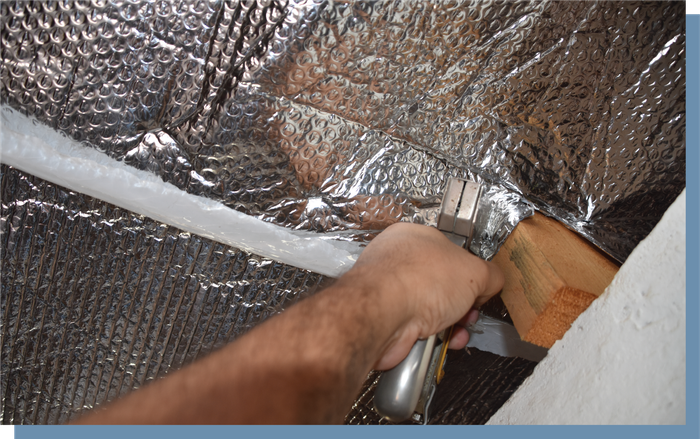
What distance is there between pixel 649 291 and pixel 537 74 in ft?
0.97

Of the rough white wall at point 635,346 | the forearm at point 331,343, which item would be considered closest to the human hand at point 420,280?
the forearm at point 331,343

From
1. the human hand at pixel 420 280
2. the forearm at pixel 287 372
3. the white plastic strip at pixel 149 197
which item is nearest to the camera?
the forearm at pixel 287 372

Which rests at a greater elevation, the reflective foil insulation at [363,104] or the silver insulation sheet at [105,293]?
the reflective foil insulation at [363,104]

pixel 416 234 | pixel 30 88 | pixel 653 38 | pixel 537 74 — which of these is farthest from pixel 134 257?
pixel 653 38

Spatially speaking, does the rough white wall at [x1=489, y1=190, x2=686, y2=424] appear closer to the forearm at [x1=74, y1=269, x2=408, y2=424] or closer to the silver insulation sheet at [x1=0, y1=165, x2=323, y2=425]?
the forearm at [x1=74, y1=269, x2=408, y2=424]

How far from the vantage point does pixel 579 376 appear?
494 millimetres

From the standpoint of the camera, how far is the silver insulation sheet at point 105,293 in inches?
28.0

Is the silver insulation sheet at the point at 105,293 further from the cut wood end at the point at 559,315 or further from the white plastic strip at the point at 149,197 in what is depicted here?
the cut wood end at the point at 559,315

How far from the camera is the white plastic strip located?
2.02ft

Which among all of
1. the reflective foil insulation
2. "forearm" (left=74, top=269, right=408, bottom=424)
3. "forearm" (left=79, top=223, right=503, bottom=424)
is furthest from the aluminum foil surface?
"forearm" (left=74, top=269, right=408, bottom=424)

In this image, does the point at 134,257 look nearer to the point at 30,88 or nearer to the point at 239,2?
the point at 30,88

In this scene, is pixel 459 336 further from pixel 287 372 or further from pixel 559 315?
pixel 287 372

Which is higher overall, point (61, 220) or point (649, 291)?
point (649, 291)

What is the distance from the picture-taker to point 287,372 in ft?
1.32
